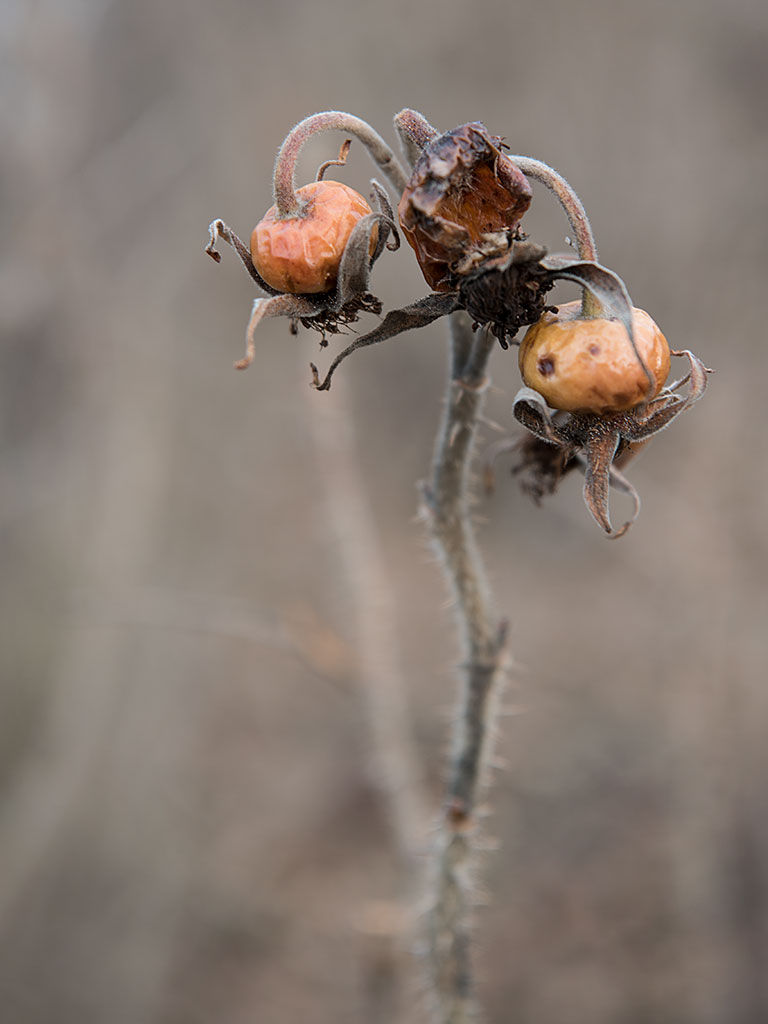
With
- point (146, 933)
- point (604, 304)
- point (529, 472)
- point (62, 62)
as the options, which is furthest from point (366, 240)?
point (146, 933)

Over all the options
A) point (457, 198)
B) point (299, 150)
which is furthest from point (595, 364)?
point (299, 150)

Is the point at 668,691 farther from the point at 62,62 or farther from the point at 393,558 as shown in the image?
the point at 62,62

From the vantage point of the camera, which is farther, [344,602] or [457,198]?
[344,602]

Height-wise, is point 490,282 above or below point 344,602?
above

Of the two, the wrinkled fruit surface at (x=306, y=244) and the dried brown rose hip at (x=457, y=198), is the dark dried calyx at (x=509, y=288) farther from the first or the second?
the wrinkled fruit surface at (x=306, y=244)

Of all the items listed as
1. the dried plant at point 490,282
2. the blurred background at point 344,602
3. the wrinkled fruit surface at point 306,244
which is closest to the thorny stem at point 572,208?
the dried plant at point 490,282

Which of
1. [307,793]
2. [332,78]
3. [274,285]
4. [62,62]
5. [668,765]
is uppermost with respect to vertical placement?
[332,78]

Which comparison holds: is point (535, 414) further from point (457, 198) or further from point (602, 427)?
point (457, 198)
